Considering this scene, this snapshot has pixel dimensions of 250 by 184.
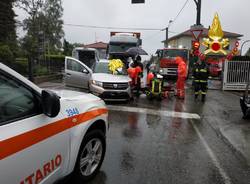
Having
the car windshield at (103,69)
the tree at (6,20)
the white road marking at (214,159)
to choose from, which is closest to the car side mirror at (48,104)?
the white road marking at (214,159)

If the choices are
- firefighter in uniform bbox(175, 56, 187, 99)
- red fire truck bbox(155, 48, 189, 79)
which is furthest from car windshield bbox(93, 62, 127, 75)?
red fire truck bbox(155, 48, 189, 79)

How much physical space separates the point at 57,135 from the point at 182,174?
237 centimetres

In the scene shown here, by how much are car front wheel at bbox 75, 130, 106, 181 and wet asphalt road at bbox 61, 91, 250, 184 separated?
0.14 m

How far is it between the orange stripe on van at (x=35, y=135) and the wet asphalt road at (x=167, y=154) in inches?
38.2

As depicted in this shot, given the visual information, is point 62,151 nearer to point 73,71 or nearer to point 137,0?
point 73,71

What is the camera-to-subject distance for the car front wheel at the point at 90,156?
12.6ft

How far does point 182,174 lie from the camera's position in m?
4.64

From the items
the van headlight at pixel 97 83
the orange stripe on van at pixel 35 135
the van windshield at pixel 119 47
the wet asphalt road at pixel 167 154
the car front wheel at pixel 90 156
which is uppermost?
the van windshield at pixel 119 47

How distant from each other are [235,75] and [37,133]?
15.7 meters

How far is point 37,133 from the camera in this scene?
278 centimetres

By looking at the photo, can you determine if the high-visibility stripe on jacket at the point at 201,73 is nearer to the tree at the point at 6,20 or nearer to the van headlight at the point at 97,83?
the van headlight at the point at 97,83

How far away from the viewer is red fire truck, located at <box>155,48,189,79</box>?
72.6 ft

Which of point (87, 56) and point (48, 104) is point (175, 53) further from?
point (48, 104)

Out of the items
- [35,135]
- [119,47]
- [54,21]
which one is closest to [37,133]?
[35,135]
